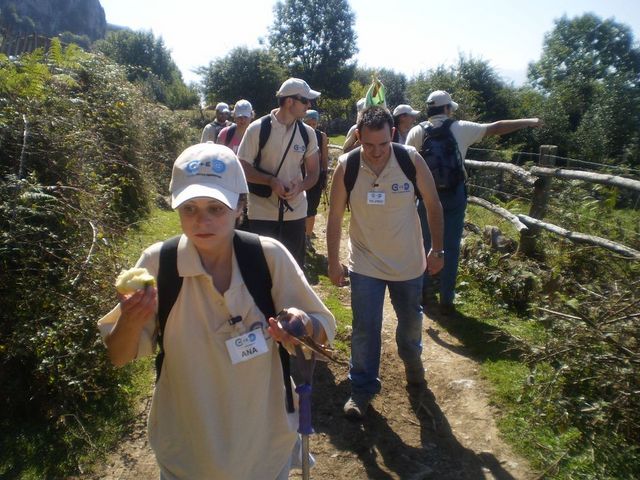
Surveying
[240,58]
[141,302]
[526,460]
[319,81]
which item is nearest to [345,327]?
[526,460]

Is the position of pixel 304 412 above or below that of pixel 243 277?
below

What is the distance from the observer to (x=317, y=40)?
52.0m

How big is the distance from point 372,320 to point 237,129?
4157mm

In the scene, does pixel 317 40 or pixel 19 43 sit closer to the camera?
pixel 19 43

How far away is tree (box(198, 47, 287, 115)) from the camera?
120 feet

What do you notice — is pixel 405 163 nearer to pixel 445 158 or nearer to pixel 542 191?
pixel 445 158

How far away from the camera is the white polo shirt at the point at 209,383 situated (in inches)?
68.3

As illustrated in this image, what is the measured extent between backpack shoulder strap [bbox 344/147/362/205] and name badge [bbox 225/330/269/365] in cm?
206

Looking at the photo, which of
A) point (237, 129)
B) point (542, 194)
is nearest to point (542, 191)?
point (542, 194)

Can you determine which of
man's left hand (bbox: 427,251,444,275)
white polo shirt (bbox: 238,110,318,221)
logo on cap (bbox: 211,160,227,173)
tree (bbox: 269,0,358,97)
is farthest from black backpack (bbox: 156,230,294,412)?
tree (bbox: 269,0,358,97)

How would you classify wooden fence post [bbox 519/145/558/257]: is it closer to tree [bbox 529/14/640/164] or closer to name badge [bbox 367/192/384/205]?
name badge [bbox 367/192/384/205]

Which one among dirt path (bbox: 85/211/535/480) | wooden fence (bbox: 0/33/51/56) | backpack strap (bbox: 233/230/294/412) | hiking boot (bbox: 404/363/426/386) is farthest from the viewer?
wooden fence (bbox: 0/33/51/56)

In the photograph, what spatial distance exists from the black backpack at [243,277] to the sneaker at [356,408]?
76.2 inches

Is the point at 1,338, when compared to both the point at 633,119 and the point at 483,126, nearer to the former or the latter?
the point at 483,126
